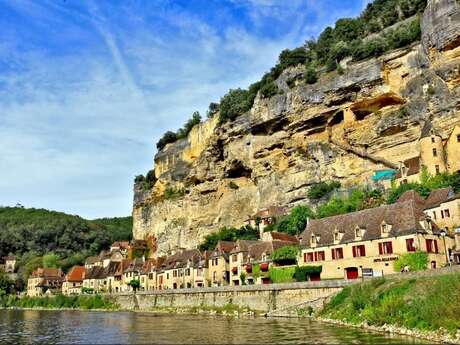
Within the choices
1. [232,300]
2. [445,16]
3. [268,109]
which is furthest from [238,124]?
[232,300]

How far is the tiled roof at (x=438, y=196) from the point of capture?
1751 inches

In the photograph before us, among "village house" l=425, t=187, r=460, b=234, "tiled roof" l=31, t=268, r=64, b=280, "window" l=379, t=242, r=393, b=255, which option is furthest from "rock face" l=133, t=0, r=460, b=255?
"tiled roof" l=31, t=268, r=64, b=280

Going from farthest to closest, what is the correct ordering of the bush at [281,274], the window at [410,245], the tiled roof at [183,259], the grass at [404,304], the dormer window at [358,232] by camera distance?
the tiled roof at [183,259], the bush at [281,274], the dormer window at [358,232], the window at [410,245], the grass at [404,304]

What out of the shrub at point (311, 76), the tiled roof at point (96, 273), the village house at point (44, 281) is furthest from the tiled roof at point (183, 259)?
the village house at point (44, 281)

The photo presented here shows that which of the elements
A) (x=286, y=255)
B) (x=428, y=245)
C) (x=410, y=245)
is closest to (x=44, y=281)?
(x=286, y=255)

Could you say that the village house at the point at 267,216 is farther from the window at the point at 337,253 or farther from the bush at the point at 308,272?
the window at the point at 337,253

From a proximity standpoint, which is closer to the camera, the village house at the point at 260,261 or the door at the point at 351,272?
the door at the point at 351,272

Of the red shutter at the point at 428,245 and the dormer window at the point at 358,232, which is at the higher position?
the dormer window at the point at 358,232

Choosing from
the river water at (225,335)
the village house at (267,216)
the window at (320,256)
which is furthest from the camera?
the village house at (267,216)

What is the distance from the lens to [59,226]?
15138cm

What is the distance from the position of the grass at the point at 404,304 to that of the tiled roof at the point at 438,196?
635 inches

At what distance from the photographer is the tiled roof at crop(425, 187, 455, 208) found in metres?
44.5

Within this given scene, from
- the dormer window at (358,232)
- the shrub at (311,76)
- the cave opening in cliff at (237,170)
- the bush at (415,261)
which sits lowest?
the bush at (415,261)

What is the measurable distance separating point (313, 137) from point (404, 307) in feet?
158
